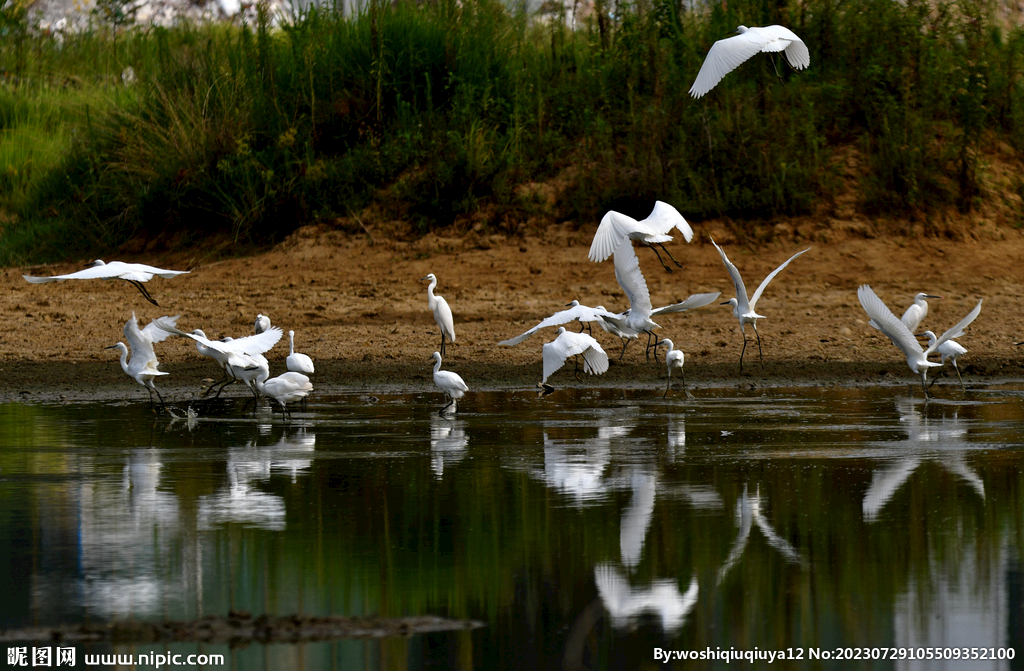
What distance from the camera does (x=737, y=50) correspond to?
1066cm

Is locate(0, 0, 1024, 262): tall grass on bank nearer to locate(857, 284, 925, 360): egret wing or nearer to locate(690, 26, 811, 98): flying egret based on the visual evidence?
locate(690, 26, 811, 98): flying egret

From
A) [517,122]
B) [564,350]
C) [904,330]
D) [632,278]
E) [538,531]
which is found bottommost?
[538,531]

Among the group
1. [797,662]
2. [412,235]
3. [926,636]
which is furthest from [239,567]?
[412,235]

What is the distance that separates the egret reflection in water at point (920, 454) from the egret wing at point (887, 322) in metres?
0.59

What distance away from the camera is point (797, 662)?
4.34 m

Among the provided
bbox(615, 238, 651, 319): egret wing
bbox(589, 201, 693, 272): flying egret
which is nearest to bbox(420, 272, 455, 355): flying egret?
bbox(615, 238, 651, 319): egret wing

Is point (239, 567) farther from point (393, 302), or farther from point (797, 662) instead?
point (393, 302)

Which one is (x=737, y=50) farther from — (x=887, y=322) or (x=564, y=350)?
(x=564, y=350)

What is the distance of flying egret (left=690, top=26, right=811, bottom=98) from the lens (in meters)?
10.4

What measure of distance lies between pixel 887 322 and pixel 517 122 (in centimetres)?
844

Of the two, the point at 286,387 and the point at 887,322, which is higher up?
the point at 887,322

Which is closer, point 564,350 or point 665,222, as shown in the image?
Result: point 564,350

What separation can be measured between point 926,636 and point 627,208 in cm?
1277

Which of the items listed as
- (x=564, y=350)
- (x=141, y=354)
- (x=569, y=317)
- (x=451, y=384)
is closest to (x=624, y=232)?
(x=569, y=317)
